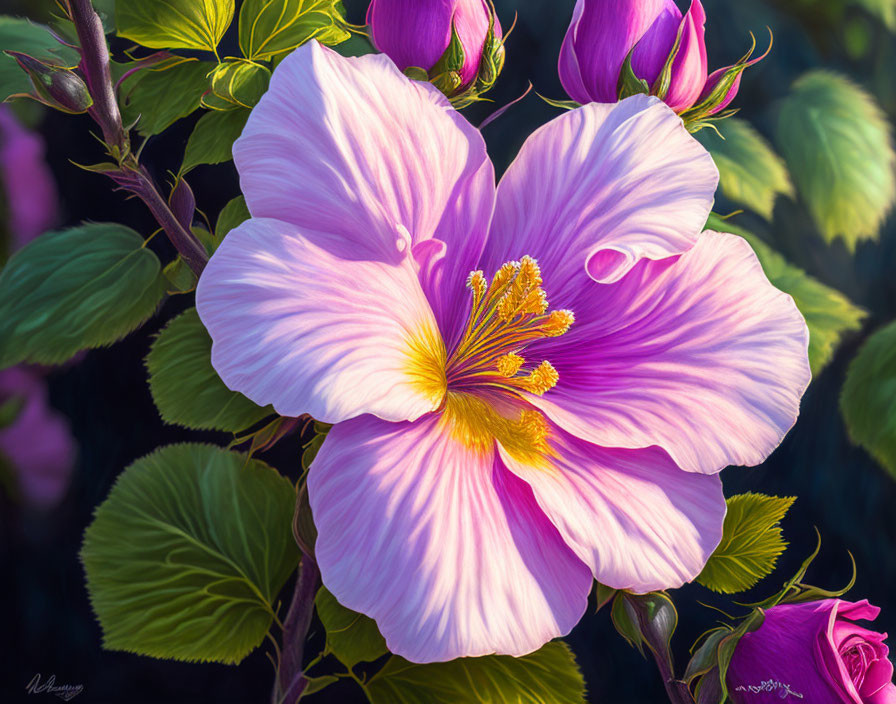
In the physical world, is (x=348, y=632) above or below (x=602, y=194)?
below

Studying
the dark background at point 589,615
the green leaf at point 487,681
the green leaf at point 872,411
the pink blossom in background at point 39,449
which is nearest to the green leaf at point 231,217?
the dark background at point 589,615

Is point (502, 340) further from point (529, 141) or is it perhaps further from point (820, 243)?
point (820, 243)

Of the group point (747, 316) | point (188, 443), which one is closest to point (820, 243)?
point (747, 316)

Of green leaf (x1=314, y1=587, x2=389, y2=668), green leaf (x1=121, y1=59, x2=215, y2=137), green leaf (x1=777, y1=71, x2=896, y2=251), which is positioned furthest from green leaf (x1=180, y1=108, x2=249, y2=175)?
green leaf (x1=777, y1=71, x2=896, y2=251)

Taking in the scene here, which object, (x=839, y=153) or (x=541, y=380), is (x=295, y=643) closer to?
(x=541, y=380)

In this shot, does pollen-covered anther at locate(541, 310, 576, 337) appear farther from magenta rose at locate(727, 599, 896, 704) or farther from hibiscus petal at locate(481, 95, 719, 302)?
magenta rose at locate(727, 599, 896, 704)

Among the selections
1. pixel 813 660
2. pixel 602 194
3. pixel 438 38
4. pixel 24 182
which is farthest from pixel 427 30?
pixel 813 660
